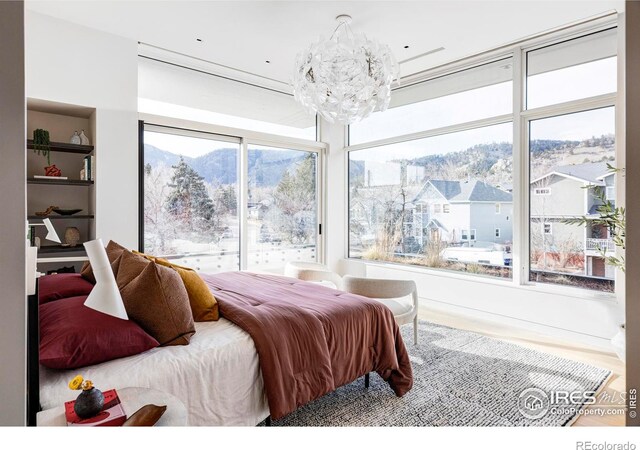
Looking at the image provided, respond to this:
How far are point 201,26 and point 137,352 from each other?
311cm

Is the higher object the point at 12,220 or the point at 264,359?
the point at 12,220

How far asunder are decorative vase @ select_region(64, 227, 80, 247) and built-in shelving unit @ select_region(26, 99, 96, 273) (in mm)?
19

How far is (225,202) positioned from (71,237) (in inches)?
68.7

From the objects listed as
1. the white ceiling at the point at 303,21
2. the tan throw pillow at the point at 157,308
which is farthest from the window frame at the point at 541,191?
the tan throw pillow at the point at 157,308

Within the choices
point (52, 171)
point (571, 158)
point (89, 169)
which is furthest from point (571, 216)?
point (52, 171)

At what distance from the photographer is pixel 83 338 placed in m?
1.46

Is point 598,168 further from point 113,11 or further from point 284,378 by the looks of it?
point 113,11

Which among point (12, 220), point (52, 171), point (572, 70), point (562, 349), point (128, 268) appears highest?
point (572, 70)

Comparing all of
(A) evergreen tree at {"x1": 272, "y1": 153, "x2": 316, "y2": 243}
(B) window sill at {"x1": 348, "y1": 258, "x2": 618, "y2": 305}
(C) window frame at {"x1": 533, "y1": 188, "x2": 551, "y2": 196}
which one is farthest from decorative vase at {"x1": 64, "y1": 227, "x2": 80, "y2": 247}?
(C) window frame at {"x1": 533, "y1": 188, "x2": 551, "y2": 196}

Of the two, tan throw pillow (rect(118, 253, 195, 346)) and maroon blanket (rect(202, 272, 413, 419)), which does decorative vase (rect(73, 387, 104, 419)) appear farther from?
maroon blanket (rect(202, 272, 413, 419))

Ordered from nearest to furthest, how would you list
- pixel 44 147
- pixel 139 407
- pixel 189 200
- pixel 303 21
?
pixel 139 407 → pixel 44 147 → pixel 303 21 → pixel 189 200

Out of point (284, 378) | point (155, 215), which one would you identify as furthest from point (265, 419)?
point (155, 215)

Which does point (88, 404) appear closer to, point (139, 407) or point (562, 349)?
point (139, 407)

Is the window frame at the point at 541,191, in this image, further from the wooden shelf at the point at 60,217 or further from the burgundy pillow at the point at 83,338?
the wooden shelf at the point at 60,217
